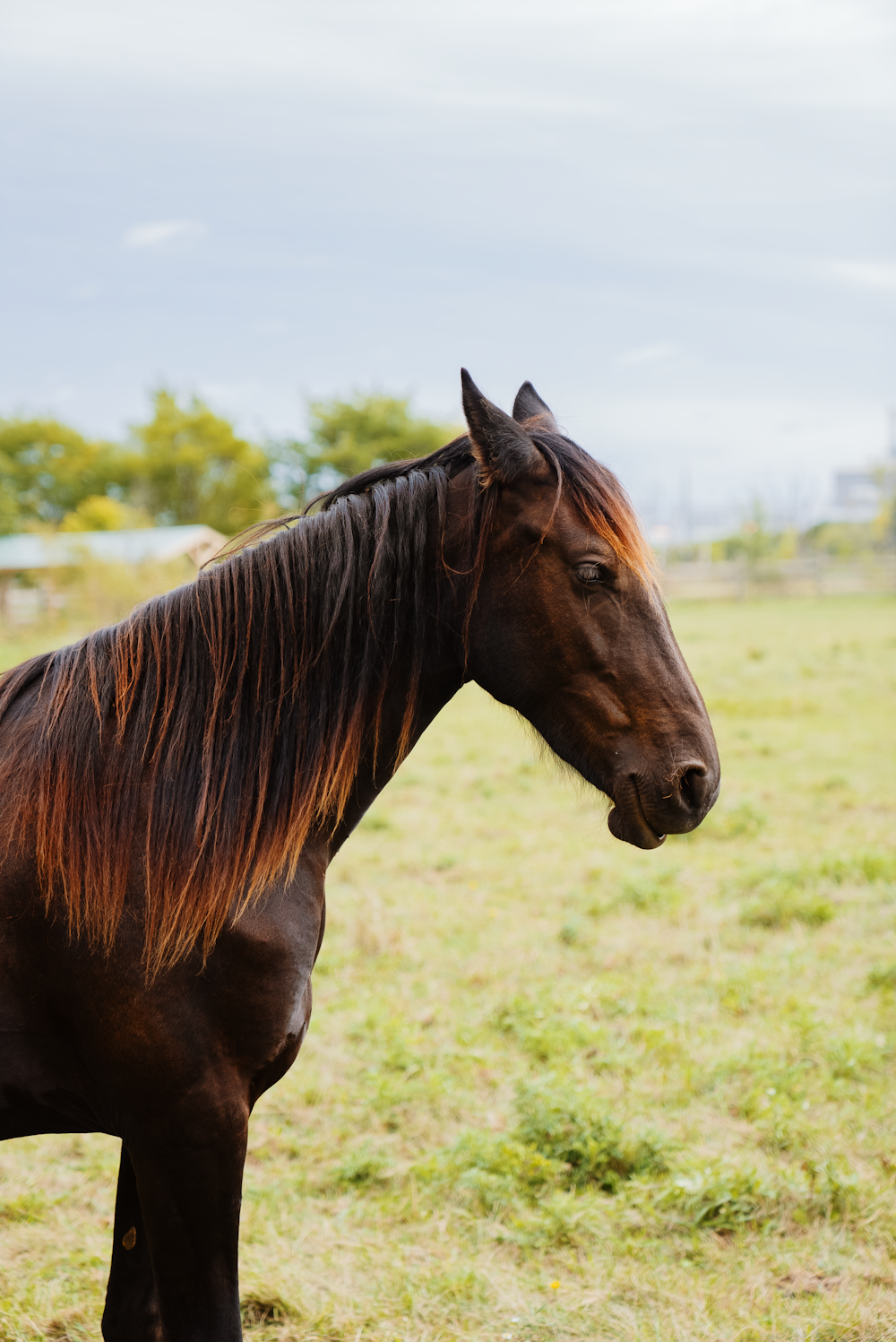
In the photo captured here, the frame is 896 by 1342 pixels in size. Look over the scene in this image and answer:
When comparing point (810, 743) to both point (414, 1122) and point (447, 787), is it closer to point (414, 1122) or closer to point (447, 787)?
point (447, 787)

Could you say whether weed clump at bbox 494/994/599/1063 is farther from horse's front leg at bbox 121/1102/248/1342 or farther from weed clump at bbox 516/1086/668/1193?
horse's front leg at bbox 121/1102/248/1342

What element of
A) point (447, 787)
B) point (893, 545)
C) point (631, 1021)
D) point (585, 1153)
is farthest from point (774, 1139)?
point (893, 545)

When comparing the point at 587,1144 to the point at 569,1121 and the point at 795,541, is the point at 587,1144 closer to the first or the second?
the point at 569,1121

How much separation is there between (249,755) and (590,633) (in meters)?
0.71

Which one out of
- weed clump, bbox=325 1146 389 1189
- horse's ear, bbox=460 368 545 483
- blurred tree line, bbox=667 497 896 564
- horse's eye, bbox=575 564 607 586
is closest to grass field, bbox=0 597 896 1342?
weed clump, bbox=325 1146 389 1189

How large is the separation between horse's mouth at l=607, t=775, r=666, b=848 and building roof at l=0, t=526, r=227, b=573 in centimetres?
2164

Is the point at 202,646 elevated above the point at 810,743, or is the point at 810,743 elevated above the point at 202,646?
the point at 202,646

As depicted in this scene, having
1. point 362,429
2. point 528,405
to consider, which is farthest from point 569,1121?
point 362,429

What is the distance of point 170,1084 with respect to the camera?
1732mm

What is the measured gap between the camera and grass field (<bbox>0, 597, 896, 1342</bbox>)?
8.71 ft

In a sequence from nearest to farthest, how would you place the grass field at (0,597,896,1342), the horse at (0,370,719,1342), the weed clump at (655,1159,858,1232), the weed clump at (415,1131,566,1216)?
the horse at (0,370,719,1342)
the grass field at (0,597,896,1342)
the weed clump at (655,1159,858,1232)
the weed clump at (415,1131,566,1216)

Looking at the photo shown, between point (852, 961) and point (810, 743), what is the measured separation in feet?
18.2

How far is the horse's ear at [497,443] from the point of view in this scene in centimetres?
185

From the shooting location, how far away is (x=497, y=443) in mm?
1864
